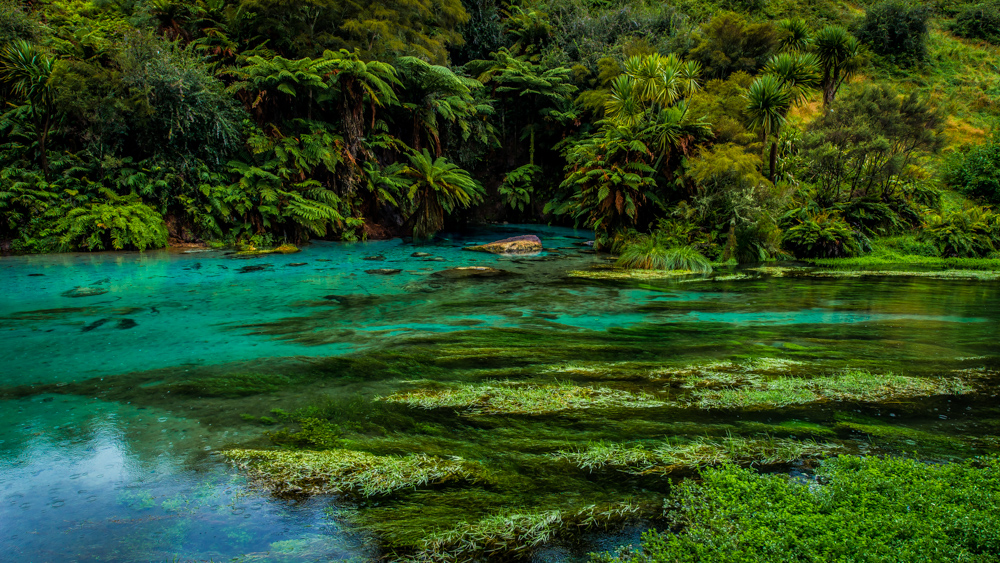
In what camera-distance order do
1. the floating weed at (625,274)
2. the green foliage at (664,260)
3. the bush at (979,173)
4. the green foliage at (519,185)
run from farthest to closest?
the green foliage at (519,185)
the bush at (979,173)
the green foliage at (664,260)
the floating weed at (625,274)

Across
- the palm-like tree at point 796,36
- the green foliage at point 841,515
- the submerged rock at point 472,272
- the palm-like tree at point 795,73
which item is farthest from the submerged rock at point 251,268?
the palm-like tree at point 796,36

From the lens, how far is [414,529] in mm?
2250

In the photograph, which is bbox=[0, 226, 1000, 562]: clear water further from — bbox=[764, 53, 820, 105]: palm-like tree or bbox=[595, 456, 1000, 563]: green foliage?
Result: bbox=[764, 53, 820, 105]: palm-like tree

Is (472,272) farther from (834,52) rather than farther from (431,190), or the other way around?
(834,52)

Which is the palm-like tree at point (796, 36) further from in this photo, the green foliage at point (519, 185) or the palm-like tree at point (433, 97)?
the palm-like tree at point (433, 97)

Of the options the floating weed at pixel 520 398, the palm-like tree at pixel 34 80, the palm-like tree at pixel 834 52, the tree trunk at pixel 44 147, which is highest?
the palm-like tree at pixel 834 52

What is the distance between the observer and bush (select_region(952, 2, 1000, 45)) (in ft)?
106

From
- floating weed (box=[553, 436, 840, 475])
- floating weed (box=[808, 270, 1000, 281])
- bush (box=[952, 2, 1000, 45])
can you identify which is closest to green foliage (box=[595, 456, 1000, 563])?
floating weed (box=[553, 436, 840, 475])

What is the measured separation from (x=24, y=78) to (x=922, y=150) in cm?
2870

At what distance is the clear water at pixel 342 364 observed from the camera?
7.84ft

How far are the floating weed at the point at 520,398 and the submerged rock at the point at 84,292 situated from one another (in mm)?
7639

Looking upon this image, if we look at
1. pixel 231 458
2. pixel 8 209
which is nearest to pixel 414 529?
pixel 231 458

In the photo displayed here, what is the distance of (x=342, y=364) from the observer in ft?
15.9

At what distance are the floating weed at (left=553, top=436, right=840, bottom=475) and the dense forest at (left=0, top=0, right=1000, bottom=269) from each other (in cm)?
973
